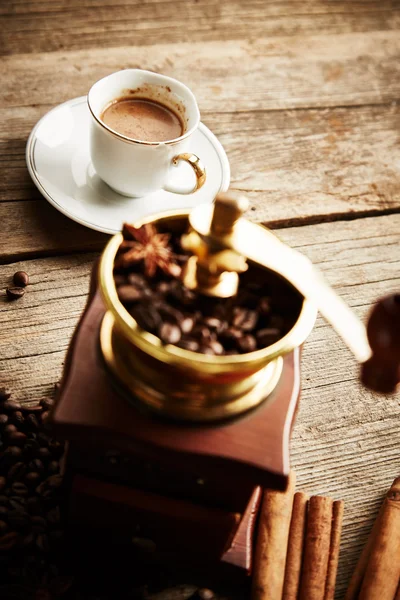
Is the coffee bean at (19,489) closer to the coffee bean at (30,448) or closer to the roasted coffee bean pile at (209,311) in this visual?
the coffee bean at (30,448)

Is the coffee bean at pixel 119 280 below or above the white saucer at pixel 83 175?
above

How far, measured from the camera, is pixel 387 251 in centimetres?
148

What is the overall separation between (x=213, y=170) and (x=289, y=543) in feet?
2.65

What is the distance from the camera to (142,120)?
56.5 inches

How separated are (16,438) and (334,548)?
1.86 feet

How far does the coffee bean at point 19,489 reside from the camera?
1064 millimetres

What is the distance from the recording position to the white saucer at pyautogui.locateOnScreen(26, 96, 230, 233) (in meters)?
1.35

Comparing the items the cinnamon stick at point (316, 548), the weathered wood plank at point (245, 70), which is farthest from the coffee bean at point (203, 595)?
the weathered wood plank at point (245, 70)

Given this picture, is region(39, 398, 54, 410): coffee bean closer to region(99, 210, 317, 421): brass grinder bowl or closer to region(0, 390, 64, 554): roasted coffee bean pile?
region(0, 390, 64, 554): roasted coffee bean pile

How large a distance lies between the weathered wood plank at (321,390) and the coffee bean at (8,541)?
9.5 inches

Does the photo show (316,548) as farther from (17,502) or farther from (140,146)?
(140,146)

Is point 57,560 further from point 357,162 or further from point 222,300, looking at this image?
point 357,162

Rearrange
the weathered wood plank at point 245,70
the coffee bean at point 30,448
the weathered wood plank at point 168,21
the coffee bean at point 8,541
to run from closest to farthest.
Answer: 1. the coffee bean at point 8,541
2. the coffee bean at point 30,448
3. the weathered wood plank at point 245,70
4. the weathered wood plank at point 168,21

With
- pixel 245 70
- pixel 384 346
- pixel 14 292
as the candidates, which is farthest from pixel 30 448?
pixel 245 70
